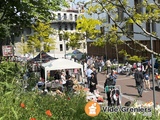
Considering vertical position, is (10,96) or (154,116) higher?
(10,96)

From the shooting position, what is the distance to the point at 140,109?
6.64 m

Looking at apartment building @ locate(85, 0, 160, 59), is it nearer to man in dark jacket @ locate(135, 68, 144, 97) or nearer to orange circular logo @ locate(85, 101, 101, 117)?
man in dark jacket @ locate(135, 68, 144, 97)

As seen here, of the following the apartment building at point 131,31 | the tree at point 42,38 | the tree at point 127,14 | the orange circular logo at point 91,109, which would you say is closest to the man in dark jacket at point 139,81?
the apartment building at point 131,31

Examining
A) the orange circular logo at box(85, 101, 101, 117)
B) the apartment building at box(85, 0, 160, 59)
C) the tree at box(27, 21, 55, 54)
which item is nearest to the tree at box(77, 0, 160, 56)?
the apartment building at box(85, 0, 160, 59)

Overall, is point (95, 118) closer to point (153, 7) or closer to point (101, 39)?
point (101, 39)

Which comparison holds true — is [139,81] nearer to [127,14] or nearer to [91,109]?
[91,109]

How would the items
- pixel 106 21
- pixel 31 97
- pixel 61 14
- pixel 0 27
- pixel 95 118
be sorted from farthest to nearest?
pixel 61 14
pixel 0 27
pixel 106 21
pixel 31 97
pixel 95 118

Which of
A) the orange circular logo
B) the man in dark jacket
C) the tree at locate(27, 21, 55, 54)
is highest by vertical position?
the tree at locate(27, 21, 55, 54)

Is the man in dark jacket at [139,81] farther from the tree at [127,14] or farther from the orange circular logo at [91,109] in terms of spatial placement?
the orange circular logo at [91,109]

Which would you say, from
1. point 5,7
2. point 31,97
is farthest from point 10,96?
point 5,7

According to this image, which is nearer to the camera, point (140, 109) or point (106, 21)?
point (140, 109)

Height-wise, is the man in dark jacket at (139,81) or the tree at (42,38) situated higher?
the tree at (42,38)

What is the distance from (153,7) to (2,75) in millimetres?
4641

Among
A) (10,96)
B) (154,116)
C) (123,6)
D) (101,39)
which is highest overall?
(123,6)
